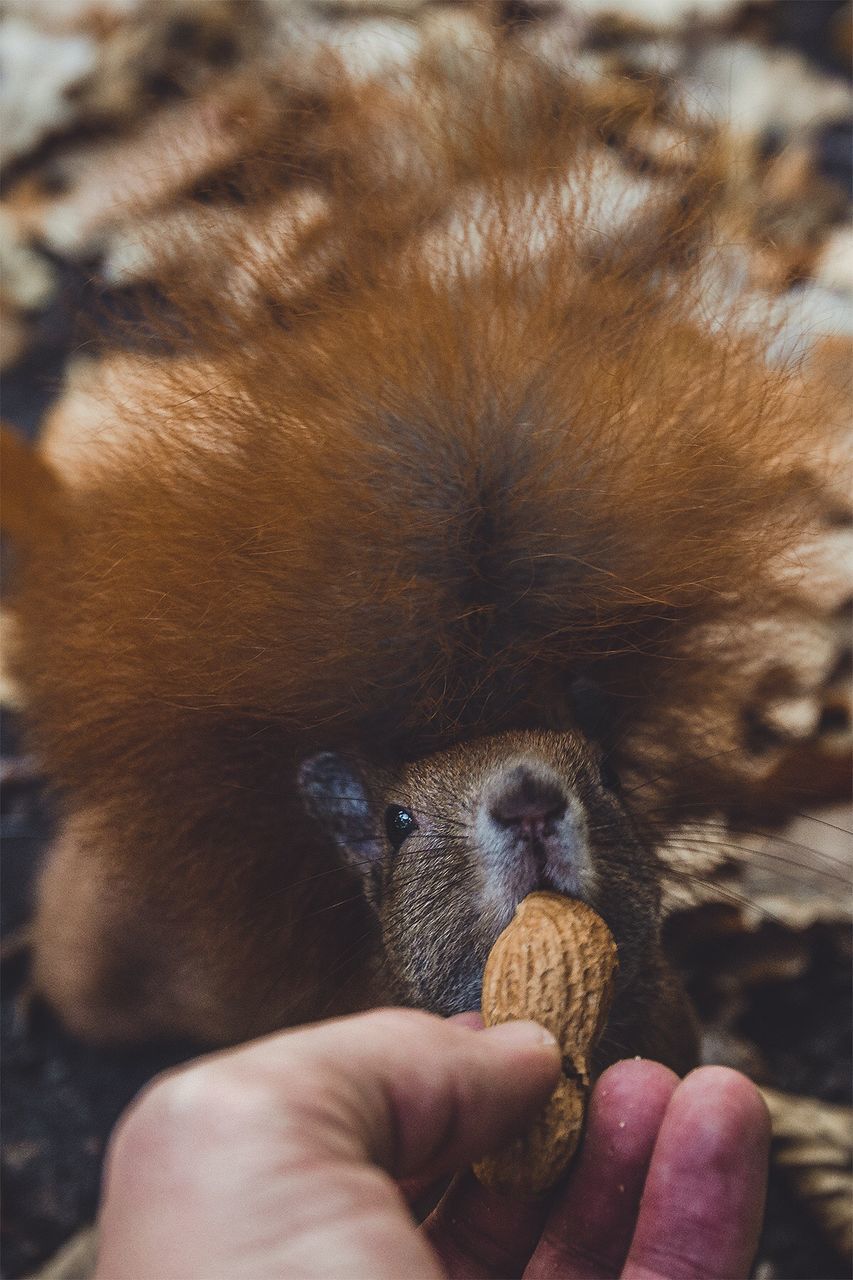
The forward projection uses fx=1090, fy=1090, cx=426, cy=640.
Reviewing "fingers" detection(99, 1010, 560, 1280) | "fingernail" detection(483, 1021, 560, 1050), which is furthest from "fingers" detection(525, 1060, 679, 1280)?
"fingers" detection(99, 1010, 560, 1280)

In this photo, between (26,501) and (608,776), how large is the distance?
94 cm

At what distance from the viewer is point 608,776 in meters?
1.26

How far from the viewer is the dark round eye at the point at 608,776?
48.7 inches

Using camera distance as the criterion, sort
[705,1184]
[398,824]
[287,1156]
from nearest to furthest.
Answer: [287,1156] → [705,1184] → [398,824]

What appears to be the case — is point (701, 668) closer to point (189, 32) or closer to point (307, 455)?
point (307, 455)

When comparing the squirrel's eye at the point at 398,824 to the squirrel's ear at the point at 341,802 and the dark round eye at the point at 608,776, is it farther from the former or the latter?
the dark round eye at the point at 608,776

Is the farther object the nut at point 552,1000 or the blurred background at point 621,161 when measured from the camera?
the blurred background at point 621,161

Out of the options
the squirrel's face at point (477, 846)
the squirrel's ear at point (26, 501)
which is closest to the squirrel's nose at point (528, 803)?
the squirrel's face at point (477, 846)

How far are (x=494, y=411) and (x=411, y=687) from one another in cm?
30

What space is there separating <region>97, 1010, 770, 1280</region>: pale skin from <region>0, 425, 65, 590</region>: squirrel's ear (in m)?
0.86

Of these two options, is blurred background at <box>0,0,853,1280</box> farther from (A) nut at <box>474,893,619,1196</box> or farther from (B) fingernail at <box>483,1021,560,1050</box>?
(B) fingernail at <box>483,1021,560,1050</box>

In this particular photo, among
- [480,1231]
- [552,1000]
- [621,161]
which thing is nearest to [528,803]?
[552,1000]

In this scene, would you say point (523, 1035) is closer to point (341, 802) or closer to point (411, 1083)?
point (411, 1083)

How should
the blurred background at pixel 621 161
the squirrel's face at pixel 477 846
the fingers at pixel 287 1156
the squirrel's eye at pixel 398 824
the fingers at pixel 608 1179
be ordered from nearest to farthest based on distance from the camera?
the fingers at pixel 287 1156, the fingers at pixel 608 1179, the squirrel's face at pixel 477 846, the squirrel's eye at pixel 398 824, the blurred background at pixel 621 161
